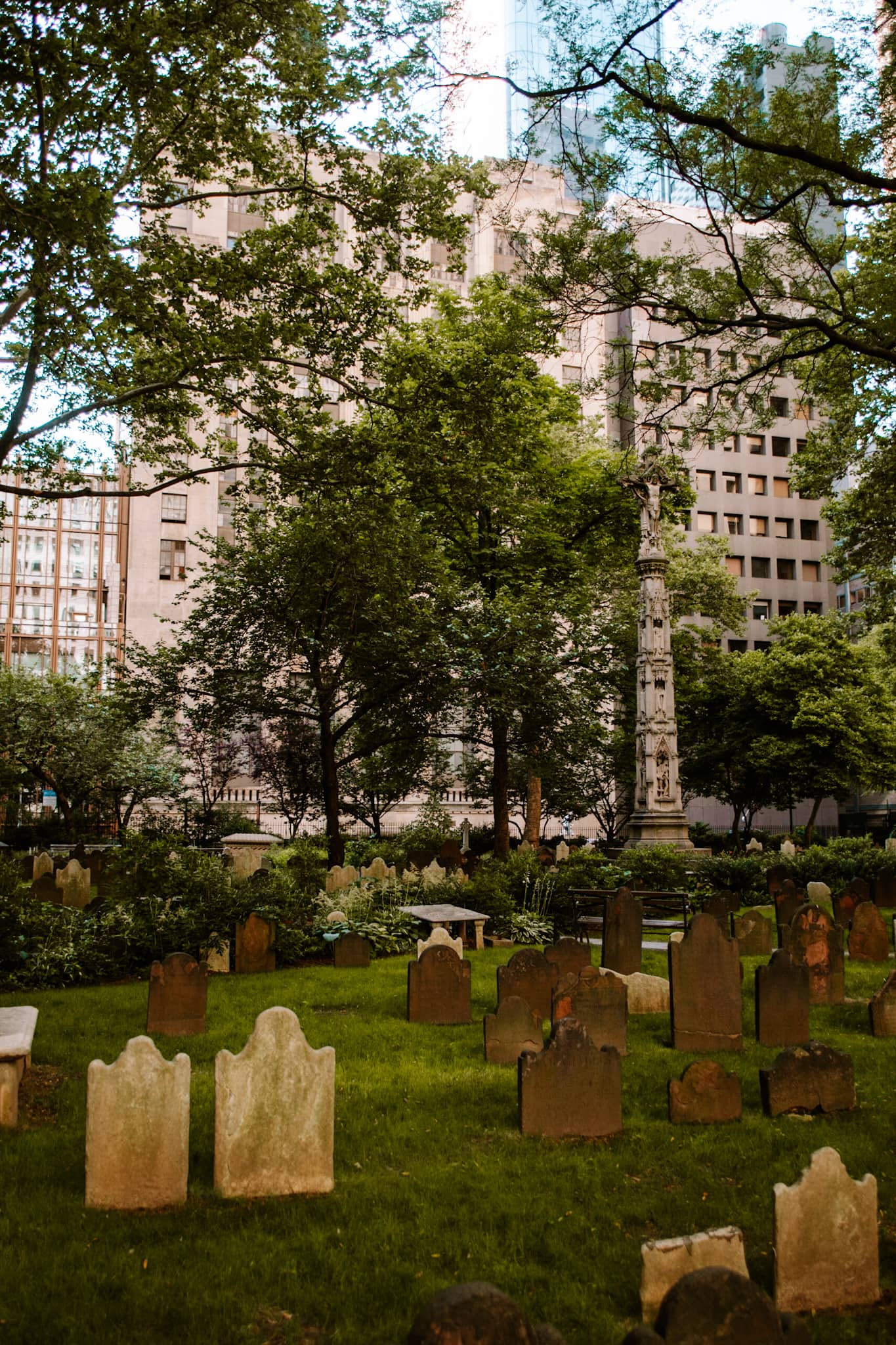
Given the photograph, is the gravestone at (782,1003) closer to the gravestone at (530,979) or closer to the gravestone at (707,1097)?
the gravestone at (530,979)

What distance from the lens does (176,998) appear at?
8.70 m

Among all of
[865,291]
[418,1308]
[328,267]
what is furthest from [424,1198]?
[865,291]

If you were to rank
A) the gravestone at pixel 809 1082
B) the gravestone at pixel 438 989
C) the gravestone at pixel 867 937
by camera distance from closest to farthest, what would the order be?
the gravestone at pixel 809 1082 → the gravestone at pixel 438 989 → the gravestone at pixel 867 937

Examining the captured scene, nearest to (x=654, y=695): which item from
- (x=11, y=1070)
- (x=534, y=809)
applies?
(x=534, y=809)

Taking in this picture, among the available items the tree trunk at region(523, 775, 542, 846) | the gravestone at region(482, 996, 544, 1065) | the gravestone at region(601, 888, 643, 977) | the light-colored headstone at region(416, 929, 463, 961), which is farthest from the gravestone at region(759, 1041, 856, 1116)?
the tree trunk at region(523, 775, 542, 846)

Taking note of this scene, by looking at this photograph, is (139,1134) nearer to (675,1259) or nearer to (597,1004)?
(675,1259)

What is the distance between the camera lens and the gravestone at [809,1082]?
6484 mm

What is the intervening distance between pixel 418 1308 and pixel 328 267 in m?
12.4

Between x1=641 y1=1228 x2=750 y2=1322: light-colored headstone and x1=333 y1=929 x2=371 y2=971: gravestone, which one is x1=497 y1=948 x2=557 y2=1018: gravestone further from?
x1=641 y1=1228 x2=750 y2=1322: light-colored headstone

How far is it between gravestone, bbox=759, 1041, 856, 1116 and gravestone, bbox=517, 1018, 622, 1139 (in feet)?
3.48

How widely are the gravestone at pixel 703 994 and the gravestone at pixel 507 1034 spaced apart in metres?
1.37

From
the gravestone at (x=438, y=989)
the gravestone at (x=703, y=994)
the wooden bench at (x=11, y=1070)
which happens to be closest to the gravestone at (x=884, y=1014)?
the gravestone at (x=703, y=994)

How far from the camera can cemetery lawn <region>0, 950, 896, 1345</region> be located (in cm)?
411

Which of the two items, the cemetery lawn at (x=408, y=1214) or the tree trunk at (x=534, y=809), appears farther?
the tree trunk at (x=534, y=809)
